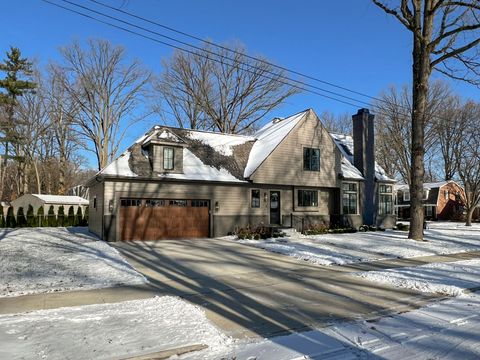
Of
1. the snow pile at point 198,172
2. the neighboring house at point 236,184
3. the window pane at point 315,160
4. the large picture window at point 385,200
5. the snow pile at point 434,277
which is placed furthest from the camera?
the large picture window at point 385,200

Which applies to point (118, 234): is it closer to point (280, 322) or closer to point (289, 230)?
point (289, 230)

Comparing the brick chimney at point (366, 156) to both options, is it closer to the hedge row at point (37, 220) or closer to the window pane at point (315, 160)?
the window pane at point (315, 160)

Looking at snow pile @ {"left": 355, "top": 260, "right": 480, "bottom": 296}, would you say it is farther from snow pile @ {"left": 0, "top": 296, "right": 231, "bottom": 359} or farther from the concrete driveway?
snow pile @ {"left": 0, "top": 296, "right": 231, "bottom": 359}

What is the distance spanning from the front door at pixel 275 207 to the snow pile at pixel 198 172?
9.33ft

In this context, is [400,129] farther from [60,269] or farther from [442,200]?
[60,269]

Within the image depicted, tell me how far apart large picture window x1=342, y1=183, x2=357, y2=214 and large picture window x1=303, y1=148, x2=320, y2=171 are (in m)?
2.69

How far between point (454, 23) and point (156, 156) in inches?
635

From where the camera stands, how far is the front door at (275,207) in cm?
2392

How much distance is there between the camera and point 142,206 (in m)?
19.6

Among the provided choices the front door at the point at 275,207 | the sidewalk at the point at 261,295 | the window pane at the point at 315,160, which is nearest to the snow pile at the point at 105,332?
the sidewalk at the point at 261,295

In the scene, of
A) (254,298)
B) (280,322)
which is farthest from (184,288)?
(280,322)

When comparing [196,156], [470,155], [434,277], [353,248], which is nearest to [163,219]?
[196,156]

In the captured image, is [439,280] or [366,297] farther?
[439,280]

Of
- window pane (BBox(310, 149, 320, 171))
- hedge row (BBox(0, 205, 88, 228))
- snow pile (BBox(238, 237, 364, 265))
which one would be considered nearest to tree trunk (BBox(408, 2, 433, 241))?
snow pile (BBox(238, 237, 364, 265))
